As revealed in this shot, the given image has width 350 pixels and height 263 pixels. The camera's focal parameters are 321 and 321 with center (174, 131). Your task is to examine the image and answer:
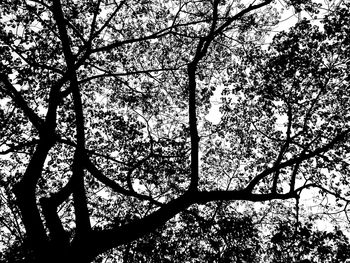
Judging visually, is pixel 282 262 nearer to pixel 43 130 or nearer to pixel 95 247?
pixel 95 247

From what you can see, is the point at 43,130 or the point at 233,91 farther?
the point at 233,91

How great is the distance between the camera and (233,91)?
11.4 m

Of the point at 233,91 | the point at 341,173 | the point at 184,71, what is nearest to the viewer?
the point at 341,173

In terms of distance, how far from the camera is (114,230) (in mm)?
7484

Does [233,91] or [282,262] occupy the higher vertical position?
[233,91]

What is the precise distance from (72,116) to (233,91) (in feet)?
19.1

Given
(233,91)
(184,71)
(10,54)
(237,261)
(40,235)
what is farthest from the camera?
(184,71)

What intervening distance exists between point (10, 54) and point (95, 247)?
19.6 ft

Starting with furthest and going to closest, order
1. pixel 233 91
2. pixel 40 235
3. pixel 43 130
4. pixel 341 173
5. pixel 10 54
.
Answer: pixel 233 91 → pixel 341 173 → pixel 10 54 → pixel 43 130 → pixel 40 235

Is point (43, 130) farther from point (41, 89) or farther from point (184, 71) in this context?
point (184, 71)

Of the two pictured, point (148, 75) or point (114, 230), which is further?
point (148, 75)

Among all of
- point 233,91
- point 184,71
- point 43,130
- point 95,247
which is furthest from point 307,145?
point 43,130

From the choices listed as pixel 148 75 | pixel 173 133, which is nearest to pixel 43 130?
pixel 148 75

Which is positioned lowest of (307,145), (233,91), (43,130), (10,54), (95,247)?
(95,247)
